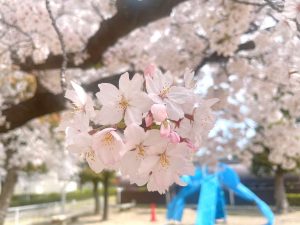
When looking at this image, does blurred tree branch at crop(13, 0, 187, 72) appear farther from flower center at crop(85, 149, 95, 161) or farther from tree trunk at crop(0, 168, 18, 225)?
tree trunk at crop(0, 168, 18, 225)

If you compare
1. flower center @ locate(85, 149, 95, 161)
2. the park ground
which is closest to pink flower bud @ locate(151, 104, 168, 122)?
flower center @ locate(85, 149, 95, 161)

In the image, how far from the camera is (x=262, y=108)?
899 cm

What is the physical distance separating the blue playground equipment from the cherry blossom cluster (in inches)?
423

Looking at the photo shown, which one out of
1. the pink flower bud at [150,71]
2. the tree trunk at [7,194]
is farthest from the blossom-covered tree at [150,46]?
the tree trunk at [7,194]

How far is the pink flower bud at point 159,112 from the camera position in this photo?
3.69ft

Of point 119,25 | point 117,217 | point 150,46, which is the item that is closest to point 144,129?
point 119,25

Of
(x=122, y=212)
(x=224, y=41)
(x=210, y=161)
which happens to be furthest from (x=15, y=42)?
(x=122, y=212)

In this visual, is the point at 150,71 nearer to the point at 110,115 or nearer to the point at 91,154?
the point at 110,115

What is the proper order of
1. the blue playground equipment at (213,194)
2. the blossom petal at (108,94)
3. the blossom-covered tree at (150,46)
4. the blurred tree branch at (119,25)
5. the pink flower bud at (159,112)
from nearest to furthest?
the pink flower bud at (159,112), the blossom petal at (108,94), the blurred tree branch at (119,25), the blossom-covered tree at (150,46), the blue playground equipment at (213,194)

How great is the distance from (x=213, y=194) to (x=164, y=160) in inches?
505

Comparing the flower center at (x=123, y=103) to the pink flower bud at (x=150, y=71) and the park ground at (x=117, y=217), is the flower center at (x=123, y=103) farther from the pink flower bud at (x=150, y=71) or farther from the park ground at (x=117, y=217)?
the park ground at (x=117, y=217)

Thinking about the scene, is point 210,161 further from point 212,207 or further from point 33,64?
point 33,64

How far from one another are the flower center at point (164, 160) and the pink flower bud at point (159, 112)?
0.42ft

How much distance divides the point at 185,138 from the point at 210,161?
1099 cm
